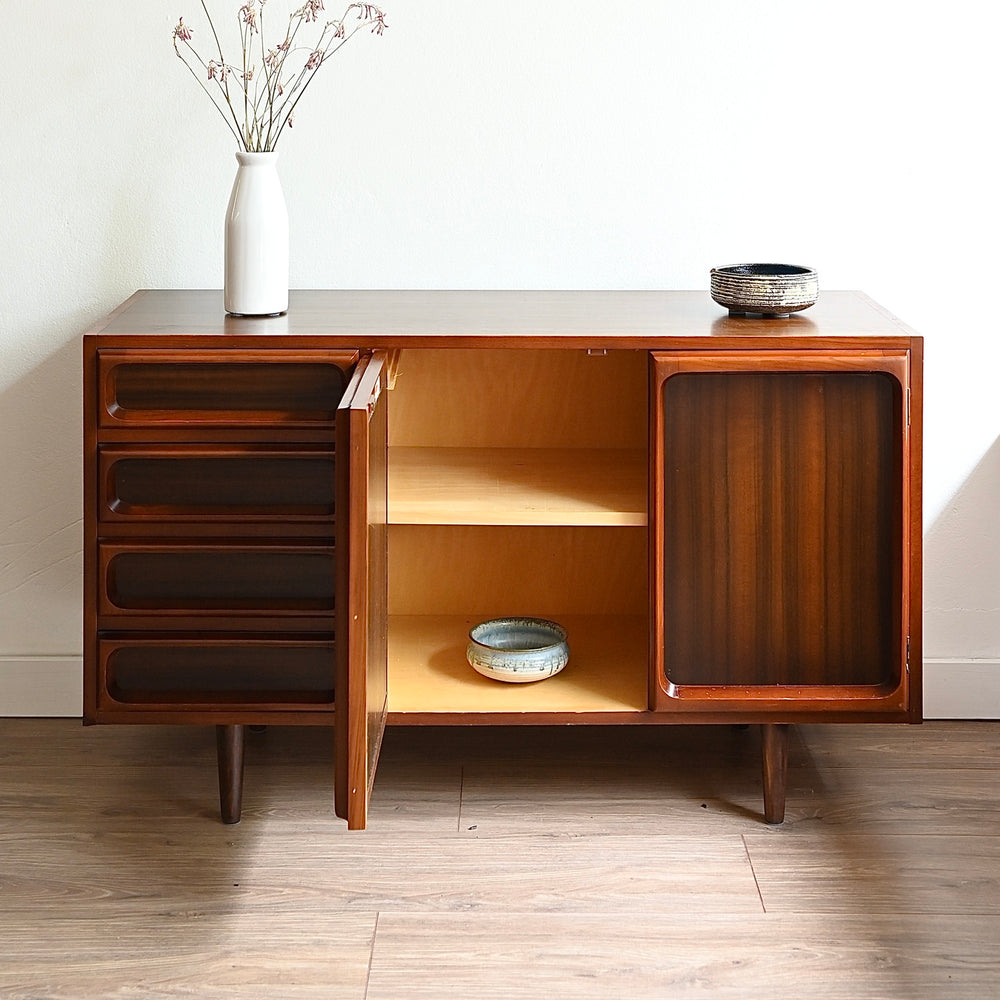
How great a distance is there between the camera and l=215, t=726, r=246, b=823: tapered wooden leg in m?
1.86

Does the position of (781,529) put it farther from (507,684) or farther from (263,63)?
(263,63)

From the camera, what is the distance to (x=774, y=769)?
1.88 metres

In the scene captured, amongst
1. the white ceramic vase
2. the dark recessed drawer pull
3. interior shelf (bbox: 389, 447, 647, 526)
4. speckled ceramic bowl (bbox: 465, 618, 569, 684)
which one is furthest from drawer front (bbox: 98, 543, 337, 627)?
the white ceramic vase

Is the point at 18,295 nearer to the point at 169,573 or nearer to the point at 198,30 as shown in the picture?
the point at 198,30

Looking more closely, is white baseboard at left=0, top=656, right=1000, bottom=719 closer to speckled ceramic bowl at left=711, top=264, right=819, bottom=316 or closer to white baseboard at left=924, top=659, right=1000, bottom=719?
white baseboard at left=924, top=659, right=1000, bottom=719

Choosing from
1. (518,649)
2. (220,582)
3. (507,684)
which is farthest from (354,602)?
(518,649)

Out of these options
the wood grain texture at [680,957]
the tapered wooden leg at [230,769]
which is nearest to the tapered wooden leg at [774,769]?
the wood grain texture at [680,957]

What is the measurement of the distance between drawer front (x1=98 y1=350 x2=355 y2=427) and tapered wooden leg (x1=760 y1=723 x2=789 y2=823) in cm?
77

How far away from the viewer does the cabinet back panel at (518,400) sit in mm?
2123

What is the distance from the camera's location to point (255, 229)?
1.84 m

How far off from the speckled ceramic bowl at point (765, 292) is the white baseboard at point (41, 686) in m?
1.26

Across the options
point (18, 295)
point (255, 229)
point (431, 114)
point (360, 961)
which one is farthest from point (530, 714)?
point (18, 295)

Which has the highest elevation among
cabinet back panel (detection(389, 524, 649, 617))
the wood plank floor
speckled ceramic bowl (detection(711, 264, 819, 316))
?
speckled ceramic bowl (detection(711, 264, 819, 316))

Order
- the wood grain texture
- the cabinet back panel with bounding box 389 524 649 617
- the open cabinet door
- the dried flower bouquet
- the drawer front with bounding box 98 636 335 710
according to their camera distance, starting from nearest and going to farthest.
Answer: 1. the open cabinet door
2. the wood grain texture
3. the drawer front with bounding box 98 636 335 710
4. the dried flower bouquet
5. the cabinet back panel with bounding box 389 524 649 617
